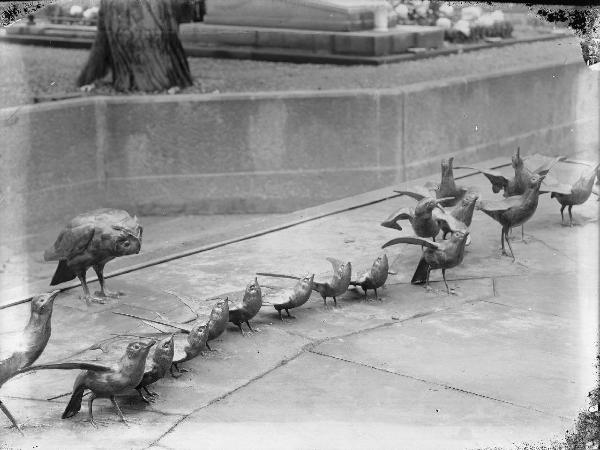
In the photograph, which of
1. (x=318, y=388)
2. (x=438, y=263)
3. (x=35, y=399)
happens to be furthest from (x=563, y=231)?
(x=35, y=399)

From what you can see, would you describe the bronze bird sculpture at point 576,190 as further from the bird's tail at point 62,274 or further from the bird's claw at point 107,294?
the bird's tail at point 62,274

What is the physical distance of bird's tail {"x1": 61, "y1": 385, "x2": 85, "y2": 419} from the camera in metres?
4.65

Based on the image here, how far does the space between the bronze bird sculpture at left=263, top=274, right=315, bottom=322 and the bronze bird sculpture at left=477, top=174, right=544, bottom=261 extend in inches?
70.8

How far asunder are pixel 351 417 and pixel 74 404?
1.27 m

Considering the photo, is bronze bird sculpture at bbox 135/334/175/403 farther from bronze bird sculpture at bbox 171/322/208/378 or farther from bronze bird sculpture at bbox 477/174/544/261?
bronze bird sculpture at bbox 477/174/544/261

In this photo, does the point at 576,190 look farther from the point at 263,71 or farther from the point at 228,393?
the point at 263,71

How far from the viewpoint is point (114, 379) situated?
4617 mm

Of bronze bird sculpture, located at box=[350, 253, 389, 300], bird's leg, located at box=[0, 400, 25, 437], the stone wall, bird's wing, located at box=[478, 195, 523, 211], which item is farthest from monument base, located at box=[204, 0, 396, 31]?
bird's leg, located at box=[0, 400, 25, 437]

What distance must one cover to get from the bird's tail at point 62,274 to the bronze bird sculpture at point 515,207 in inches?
115

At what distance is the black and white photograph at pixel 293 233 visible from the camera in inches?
189

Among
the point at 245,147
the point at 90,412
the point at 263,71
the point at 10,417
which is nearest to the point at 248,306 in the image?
the point at 90,412

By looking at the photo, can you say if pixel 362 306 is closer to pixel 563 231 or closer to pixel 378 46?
pixel 563 231

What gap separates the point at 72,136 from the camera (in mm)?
10891

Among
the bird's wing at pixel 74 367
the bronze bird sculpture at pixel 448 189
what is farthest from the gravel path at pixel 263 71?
the bird's wing at pixel 74 367
